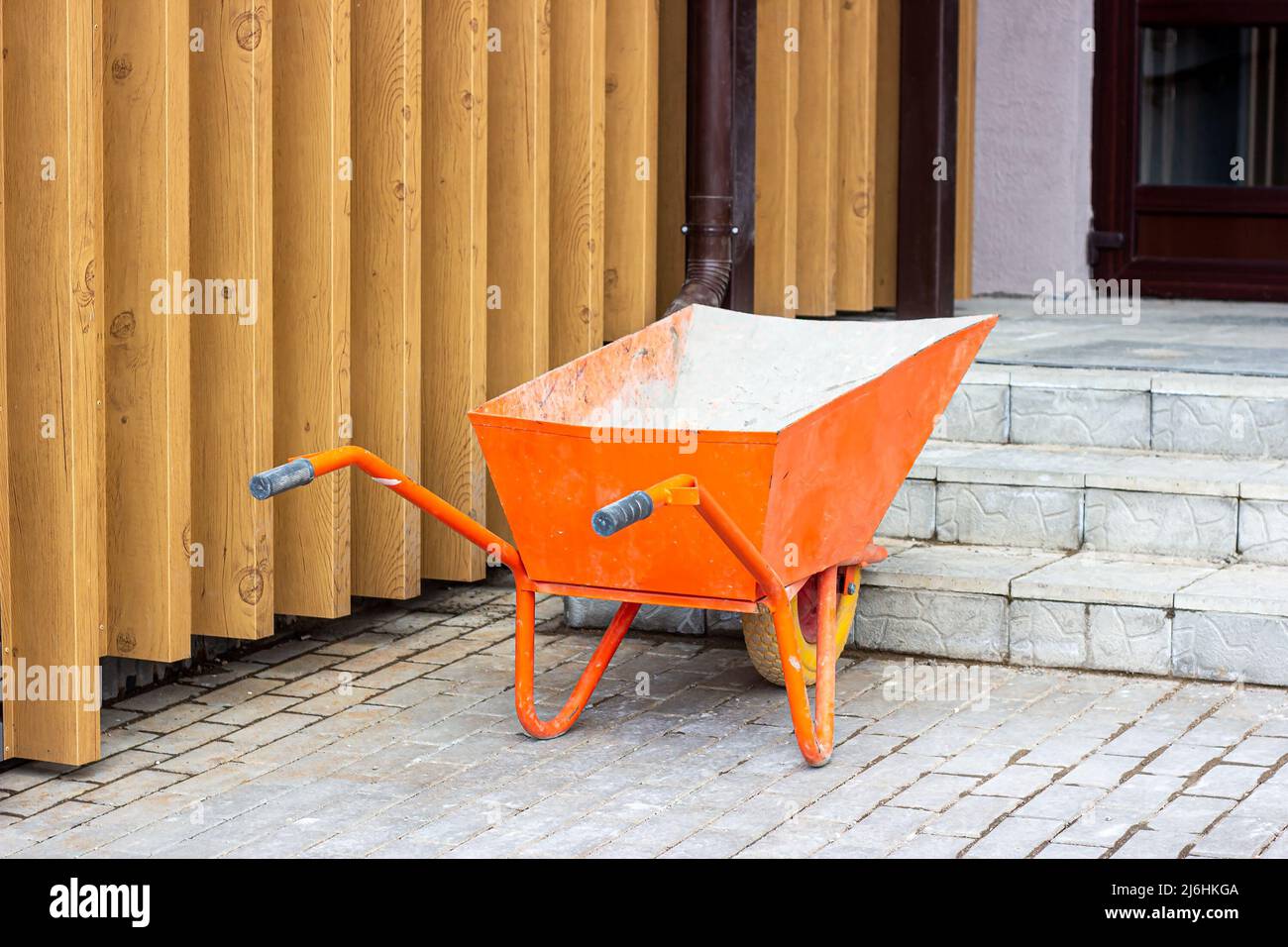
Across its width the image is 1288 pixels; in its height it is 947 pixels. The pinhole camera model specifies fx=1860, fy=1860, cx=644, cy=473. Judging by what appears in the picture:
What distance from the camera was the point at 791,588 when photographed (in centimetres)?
411

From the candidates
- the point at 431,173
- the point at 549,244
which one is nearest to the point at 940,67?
the point at 549,244

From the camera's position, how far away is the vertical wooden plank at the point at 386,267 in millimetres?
5090

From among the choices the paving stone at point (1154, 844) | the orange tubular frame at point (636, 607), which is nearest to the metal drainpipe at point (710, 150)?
the orange tubular frame at point (636, 607)

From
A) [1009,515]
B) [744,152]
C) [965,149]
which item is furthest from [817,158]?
[1009,515]

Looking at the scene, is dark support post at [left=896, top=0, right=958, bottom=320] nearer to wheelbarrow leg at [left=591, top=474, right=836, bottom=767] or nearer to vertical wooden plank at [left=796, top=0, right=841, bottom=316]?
vertical wooden plank at [left=796, top=0, right=841, bottom=316]

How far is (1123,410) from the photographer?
5.58 metres

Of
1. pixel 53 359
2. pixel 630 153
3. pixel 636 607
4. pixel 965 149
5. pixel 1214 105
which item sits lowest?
pixel 636 607

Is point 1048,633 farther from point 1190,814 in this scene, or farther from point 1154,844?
point 1154,844

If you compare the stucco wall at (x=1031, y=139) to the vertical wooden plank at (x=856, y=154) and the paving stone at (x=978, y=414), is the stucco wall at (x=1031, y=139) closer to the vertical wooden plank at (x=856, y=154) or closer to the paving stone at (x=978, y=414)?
the vertical wooden plank at (x=856, y=154)

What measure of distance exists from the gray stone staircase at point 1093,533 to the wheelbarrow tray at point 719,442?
0.58 metres

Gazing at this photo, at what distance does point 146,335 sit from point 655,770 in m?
1.56

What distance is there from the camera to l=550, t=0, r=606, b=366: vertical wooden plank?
577 cm

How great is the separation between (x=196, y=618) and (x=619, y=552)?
1.32 metres

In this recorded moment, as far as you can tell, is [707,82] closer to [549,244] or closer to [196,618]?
[549,244]
